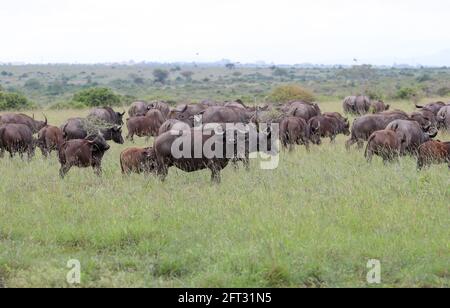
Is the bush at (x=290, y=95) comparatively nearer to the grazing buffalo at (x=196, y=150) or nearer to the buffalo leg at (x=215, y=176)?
the grazing buffalo at (x=196, y=150)

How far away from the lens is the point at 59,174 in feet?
41.7

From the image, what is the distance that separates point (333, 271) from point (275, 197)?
3326 millimetres

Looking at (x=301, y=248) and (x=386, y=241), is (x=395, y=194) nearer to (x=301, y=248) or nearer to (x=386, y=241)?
(x=386, y=241)

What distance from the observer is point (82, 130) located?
628 inches

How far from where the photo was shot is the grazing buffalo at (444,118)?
1966 cm

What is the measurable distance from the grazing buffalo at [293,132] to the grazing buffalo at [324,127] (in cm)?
73

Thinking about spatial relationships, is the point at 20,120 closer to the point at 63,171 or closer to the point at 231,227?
the point at 63,171

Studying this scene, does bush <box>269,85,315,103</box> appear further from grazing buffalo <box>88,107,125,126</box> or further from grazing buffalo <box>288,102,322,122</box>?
grazing buffalo <box>88,107,125,126</box>

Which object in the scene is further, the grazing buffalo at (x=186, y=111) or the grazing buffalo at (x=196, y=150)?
the grazing buffalo at (x=186, y=111)

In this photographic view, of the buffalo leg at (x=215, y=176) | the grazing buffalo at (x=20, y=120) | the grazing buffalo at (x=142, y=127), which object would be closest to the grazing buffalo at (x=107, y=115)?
the grazing buffalo at (x=142, y=127)

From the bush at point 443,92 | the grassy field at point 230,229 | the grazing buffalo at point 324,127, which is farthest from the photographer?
the bush at point 443,92

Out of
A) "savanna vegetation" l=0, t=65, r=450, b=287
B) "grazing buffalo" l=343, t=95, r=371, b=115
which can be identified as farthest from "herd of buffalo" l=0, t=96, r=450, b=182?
"grazing buffalo" l=343, t=95, r=371, b=115

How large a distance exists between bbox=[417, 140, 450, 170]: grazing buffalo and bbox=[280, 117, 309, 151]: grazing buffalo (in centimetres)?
447

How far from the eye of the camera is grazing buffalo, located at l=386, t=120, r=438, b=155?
13820 millimetres
